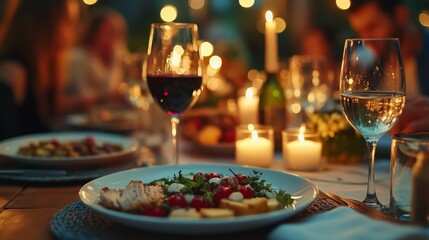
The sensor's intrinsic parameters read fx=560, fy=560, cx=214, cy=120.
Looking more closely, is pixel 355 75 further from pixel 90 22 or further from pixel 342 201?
pixel 90 22

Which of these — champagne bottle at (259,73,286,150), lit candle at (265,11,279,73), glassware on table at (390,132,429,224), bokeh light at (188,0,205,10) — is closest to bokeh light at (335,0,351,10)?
bokeh light at (188,0,205,10)

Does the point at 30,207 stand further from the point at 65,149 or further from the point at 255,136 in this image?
the point at 255,136

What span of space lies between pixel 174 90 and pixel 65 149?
13.6 inches

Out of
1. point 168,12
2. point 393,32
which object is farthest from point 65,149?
point 168,12

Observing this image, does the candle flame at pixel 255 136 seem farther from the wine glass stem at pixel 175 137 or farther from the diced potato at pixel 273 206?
the diced potato at pixel 273 206

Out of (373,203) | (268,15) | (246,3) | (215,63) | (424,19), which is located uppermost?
(246,3)

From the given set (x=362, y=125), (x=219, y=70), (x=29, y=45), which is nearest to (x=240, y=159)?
(x=362, y=125)

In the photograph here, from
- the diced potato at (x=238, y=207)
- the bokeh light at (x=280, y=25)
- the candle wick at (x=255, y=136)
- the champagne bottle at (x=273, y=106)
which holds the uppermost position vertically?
the bokeh light at (x=280, y=25)

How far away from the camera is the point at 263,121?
1.72 m

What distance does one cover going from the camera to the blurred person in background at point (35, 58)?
4.20m

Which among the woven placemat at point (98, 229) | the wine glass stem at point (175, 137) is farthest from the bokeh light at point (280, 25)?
the woven placemat at point (98, 229)

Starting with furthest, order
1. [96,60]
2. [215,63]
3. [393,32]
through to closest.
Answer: [96,60]
[393,32]
[215,63]

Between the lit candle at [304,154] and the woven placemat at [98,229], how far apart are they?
442mm

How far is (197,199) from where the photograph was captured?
32.5 inches
